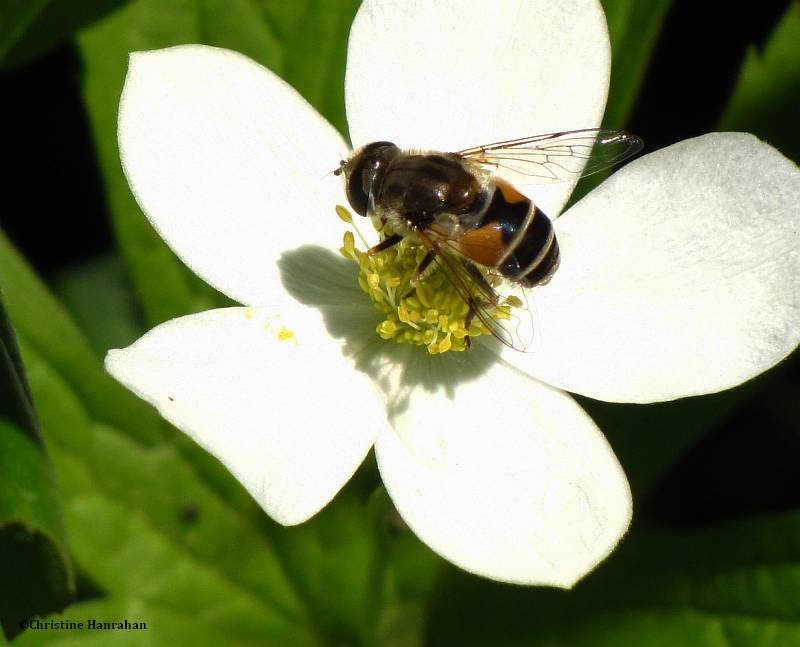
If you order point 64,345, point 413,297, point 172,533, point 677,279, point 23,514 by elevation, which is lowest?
point 172,533

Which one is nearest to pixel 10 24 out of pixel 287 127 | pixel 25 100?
pixel 25 100

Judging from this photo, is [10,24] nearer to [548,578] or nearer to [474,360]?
[474,360]

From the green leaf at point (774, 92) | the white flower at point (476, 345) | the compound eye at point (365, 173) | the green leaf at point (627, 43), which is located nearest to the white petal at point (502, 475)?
the white flower at point (476, 345)

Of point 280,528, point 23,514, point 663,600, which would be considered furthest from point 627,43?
point 23,514

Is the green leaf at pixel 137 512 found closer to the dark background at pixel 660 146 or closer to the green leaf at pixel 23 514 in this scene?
the green leaf at pixel 23 514

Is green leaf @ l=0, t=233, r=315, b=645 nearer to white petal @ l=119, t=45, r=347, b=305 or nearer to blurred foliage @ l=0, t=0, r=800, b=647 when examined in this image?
blurred foliage @ l=0, t=0, r=800, b=647

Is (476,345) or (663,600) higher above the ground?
(476,345)

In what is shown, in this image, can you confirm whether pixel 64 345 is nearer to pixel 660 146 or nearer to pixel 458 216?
pixel 458 216
